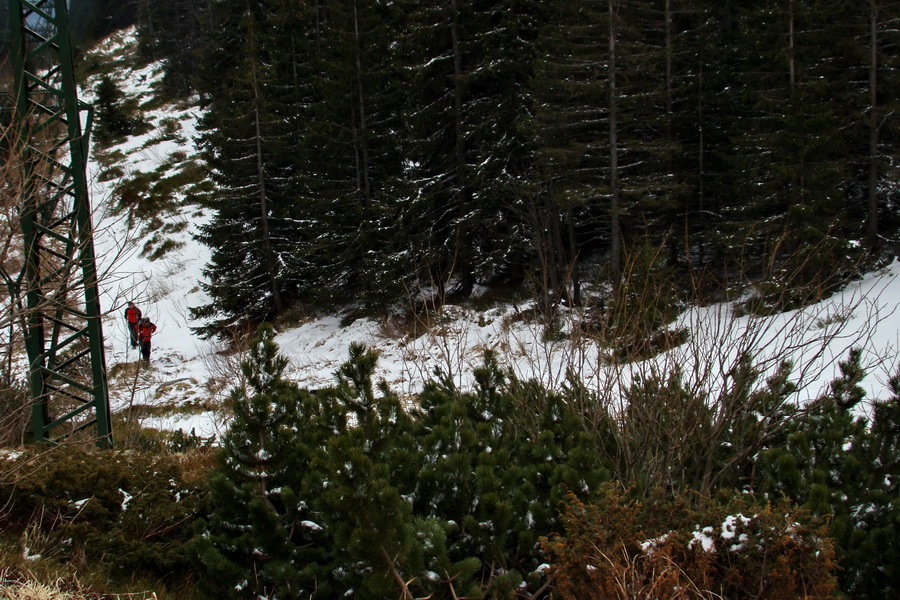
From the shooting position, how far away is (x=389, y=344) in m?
15.4

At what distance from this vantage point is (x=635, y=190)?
540 inches

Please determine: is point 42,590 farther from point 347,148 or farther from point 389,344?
point 347,148

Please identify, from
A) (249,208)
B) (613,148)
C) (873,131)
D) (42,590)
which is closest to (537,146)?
(613,148)

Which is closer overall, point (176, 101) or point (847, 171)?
point (847, 171)

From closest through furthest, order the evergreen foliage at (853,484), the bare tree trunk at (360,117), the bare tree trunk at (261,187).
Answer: the evergreen foliage at (853,484) < the bare tree trunk at (360,117) < the bare tree trunk at (261,187)

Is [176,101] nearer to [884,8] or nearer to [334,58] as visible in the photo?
[334,58]

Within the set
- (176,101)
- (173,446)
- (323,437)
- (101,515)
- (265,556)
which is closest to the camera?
(265,556)

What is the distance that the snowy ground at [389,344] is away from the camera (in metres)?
5.05

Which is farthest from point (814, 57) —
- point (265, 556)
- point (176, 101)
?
point (176, 101)

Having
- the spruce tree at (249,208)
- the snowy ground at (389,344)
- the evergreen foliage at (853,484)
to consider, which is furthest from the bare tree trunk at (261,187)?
the evergreen foliage at (853,484)

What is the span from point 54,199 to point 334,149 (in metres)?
13.7

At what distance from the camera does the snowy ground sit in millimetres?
5055

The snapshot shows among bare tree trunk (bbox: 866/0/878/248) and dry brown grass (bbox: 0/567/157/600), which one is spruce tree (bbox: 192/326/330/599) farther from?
bare tree trunk (bbox: 866/0/878/248)

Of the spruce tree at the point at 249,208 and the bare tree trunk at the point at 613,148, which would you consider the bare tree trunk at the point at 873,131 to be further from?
the spruce tree at the point at 249,208
